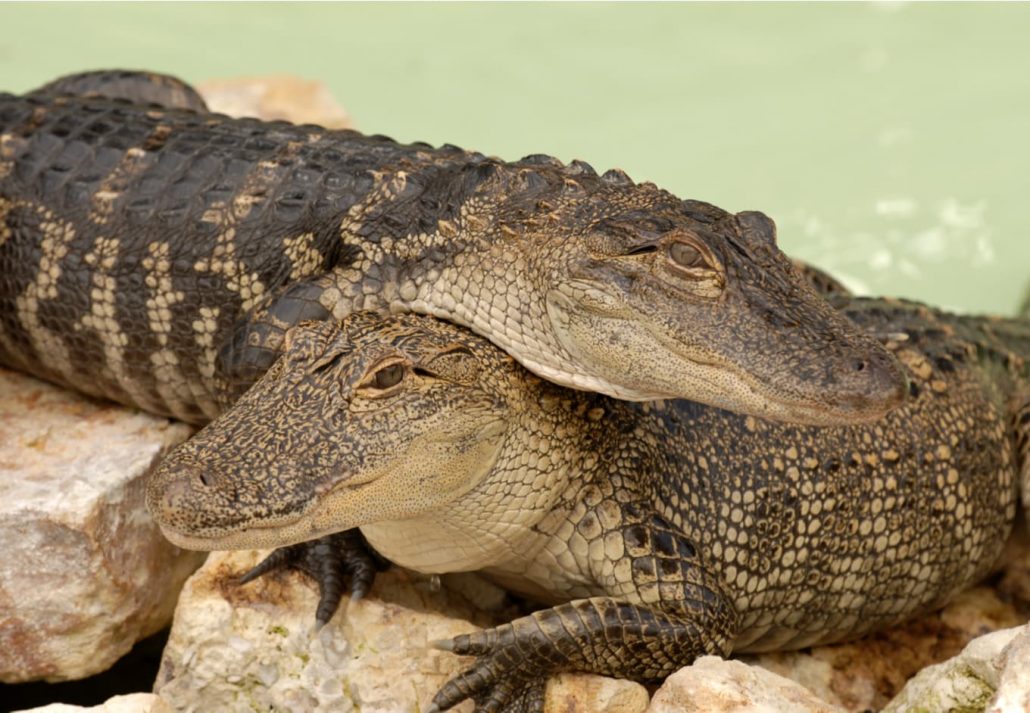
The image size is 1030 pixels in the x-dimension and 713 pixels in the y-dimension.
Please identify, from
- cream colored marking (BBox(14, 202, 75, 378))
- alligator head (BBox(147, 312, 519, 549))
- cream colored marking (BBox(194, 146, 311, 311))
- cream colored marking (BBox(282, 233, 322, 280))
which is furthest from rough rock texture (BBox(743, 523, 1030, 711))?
cream colored marking (BBox(14, 202, 75, 378))

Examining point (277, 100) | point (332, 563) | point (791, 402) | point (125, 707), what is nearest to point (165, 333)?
point (332, 563)

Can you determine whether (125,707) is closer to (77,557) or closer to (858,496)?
(77,557)

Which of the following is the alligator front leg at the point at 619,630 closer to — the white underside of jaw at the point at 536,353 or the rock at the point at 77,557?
the white underside of jaw at the point at 536,353

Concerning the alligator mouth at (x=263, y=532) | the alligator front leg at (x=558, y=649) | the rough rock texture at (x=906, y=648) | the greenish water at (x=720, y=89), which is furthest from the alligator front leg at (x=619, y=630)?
the greenish water at (x=720, y=89)

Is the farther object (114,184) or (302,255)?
(114,184)

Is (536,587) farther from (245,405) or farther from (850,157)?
(850,157)

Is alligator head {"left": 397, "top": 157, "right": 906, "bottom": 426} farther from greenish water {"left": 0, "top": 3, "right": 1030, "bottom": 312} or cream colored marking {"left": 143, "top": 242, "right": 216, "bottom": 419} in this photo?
greenish water {"left": 0, "top": 3, "right": 1030, "bottom": 312}
